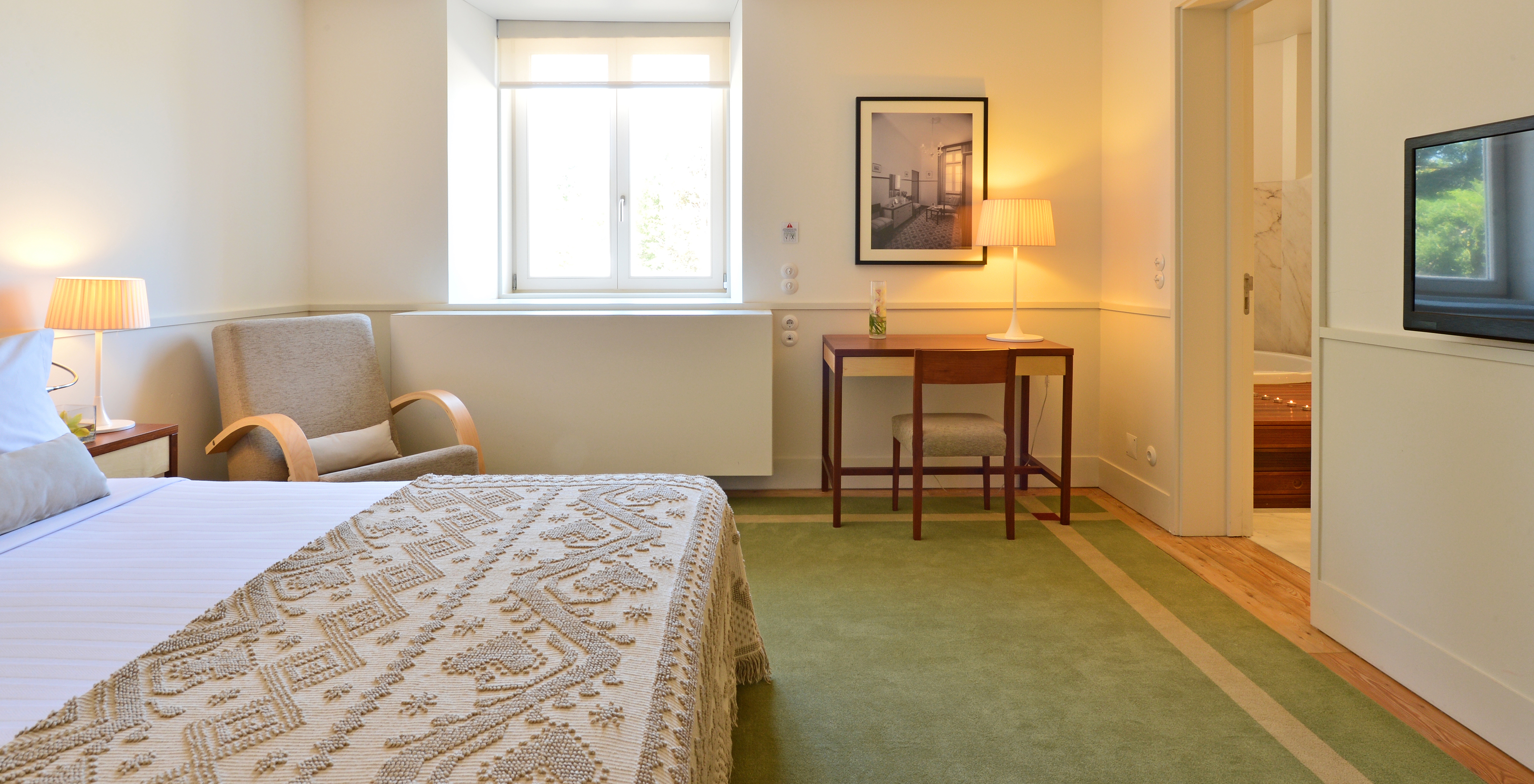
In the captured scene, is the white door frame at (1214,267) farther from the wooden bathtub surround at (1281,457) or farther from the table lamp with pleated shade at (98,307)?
the table lamp with pleated shade at (98,307)

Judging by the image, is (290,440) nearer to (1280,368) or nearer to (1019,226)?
(1019,226)

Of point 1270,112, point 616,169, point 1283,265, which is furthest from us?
point 1283,265

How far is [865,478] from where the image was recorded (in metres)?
4.64

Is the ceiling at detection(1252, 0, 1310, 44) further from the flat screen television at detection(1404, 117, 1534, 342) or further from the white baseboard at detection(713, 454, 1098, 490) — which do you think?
the flat screen television at detection(1404, 117, 1534, 342)

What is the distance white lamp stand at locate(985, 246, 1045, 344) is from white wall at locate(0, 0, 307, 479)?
10.9ft

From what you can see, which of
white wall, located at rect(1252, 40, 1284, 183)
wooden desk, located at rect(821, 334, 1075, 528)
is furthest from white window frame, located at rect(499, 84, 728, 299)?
white wall, located at rect(1252, 40, 1284, 183)

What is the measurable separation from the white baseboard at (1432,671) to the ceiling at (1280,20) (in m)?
3.03

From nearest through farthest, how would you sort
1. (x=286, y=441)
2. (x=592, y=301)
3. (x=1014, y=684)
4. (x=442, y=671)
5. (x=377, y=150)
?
(x=442, y=671) → (x=1014, y=684) → (x=286, y=441) → (x=377, y=150) → (x=592, y=301)

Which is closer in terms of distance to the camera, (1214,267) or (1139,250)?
(1214,267)

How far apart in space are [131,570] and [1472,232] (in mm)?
2848

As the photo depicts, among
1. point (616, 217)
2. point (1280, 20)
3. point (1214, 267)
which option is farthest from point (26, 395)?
point (1280, 20)

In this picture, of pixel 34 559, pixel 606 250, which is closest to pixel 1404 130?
pixel 34 559

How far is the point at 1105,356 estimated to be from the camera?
456cm

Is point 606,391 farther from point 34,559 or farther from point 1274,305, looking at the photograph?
point 1274,305
